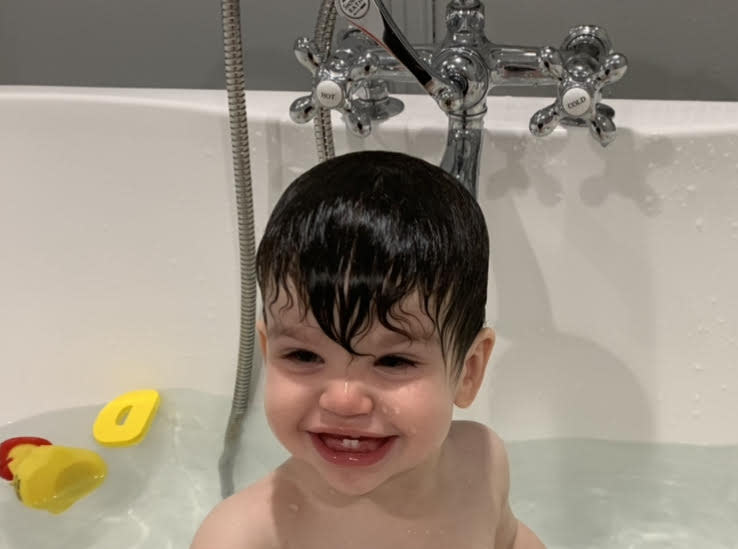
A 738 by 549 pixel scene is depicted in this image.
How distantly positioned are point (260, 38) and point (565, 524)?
0.72 m

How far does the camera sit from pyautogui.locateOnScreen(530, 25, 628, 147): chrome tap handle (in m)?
0.75

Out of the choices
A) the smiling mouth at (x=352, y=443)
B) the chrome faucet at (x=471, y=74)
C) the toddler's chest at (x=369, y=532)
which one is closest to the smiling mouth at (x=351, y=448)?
the smiling mouth at (x=352, y=443)

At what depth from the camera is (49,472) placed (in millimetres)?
949

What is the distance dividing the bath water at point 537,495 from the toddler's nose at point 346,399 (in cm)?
48

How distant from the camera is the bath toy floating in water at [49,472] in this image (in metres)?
0.94

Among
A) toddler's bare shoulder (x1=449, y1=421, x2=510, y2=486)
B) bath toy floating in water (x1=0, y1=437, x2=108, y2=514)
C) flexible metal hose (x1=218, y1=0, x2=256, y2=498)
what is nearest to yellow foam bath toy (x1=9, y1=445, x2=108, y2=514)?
bath toy floating in water (x1=0, y1=437, x2=108, y2=514)

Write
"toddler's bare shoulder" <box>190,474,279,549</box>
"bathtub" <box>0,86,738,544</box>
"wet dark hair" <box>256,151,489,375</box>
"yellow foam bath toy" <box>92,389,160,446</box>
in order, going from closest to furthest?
"wet dark hair" <box>256,151,489,375</box> → "toddler's bare shoulder" <box>190,474,279,549</box> → "bathtub" <box>0,86,738,544</box> → "yellow foam bath toy" <box>92,389,160,446</box>

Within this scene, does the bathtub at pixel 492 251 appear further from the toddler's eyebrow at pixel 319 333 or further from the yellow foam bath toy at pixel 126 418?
the toddler's eyebrow at pixel 319 333

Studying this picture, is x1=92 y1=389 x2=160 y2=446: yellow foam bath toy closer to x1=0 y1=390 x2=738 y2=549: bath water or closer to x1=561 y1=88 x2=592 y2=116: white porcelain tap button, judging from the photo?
x1=0 y1=390 x2=738 y2=549: bath water

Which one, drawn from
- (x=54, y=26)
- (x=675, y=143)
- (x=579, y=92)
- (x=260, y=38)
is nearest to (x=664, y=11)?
(x=675, y=143)

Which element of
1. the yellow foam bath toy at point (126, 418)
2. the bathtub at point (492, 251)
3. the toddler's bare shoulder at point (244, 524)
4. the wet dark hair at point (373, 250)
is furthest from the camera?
the yellow foam bath toy at point (126, 418)

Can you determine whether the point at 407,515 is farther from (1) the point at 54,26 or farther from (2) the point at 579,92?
(1) the point at 54,26

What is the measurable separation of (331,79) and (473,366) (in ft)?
1.02

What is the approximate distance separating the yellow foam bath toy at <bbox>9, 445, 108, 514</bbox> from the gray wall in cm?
54
